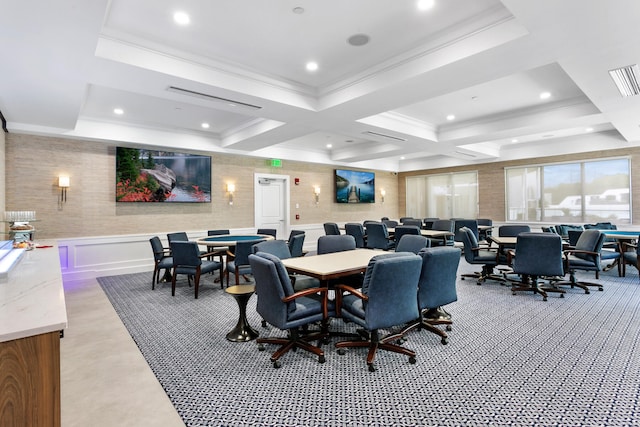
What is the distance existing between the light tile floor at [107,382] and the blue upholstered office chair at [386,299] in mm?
1498

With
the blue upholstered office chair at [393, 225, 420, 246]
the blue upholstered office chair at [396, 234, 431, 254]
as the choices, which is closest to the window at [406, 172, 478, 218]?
the blue upholstered office chair at [393, 225, 420, 246]

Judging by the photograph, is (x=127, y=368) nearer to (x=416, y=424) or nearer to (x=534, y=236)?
(x=416, y=424)

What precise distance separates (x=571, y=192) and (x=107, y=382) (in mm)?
10627

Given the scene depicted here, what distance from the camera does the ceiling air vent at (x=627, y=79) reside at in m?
3.73

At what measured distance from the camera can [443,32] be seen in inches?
→ 134

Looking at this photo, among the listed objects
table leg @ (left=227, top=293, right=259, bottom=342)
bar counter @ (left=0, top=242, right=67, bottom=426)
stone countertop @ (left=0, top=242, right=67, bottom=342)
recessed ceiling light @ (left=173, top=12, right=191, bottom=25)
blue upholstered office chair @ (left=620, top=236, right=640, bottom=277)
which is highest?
recessed ceiling light @ (left=173, top=12, right=191, bottom=25)

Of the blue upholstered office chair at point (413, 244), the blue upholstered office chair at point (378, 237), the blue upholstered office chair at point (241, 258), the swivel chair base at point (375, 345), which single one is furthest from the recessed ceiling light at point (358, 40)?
the blue upholstered office chair at point (378, 237)

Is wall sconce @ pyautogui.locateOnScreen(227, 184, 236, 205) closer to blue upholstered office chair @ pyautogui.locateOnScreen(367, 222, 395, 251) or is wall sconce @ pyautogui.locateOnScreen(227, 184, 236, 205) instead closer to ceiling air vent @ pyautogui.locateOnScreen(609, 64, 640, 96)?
blue upholstered office chair @ pyautogui.locateOnScreen(367, 222, 395, 251)

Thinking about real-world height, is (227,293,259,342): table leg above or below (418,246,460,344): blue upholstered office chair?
below

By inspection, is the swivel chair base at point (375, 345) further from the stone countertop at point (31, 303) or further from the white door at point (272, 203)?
the white door at point (272, 203)

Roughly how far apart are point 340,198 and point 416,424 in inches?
349

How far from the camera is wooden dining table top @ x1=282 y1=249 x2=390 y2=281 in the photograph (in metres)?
3.05

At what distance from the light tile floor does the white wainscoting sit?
2.75 metres

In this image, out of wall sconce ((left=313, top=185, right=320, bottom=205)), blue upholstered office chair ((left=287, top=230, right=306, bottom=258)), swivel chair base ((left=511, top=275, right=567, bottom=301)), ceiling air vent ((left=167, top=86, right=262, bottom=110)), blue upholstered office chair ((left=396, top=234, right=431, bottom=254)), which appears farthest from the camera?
wall sconce ((left=313, top=185, right=320, bottom=205))
